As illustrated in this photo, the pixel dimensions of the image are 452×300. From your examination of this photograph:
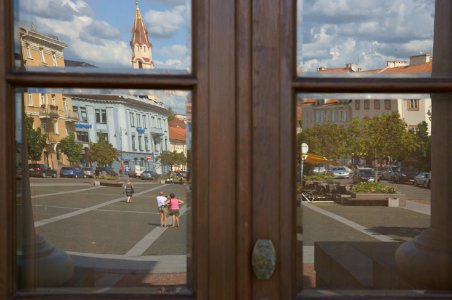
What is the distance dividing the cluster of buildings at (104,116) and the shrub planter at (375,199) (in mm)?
508

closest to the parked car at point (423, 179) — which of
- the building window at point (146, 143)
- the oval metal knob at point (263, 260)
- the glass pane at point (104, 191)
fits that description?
the oval metal knob at point (263, 260)

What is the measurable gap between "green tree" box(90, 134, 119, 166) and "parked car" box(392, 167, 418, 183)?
0.81m

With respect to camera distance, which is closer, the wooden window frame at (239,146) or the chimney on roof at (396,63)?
the wooden window frame at (239,146)

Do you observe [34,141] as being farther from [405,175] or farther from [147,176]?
[405,175]

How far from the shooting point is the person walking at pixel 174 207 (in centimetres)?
159

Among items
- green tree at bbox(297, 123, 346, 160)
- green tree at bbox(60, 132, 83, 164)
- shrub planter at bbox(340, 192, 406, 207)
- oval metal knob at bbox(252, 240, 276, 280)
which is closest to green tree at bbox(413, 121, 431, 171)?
shrub planter at bbox(340, 192, 406, 207)

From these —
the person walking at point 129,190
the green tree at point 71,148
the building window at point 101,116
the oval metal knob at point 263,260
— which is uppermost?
the building window at point 101,116

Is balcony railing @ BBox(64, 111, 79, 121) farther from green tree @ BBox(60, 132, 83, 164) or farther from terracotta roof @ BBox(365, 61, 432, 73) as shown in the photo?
terracotta roof @ BBox(365, 61, 432, 73)

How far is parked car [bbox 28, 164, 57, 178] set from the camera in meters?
1.61

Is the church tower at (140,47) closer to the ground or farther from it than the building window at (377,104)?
farther from it

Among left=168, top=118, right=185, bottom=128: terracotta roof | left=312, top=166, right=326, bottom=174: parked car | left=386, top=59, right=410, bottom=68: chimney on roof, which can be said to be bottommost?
left=312, top=166, right=326, bottom=174: parked car

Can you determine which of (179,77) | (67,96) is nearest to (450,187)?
(179,77)

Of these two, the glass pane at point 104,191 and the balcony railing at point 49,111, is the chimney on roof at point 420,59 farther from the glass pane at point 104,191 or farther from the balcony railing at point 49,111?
the balcony railing at point 49,111

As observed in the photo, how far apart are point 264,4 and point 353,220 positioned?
660mm
